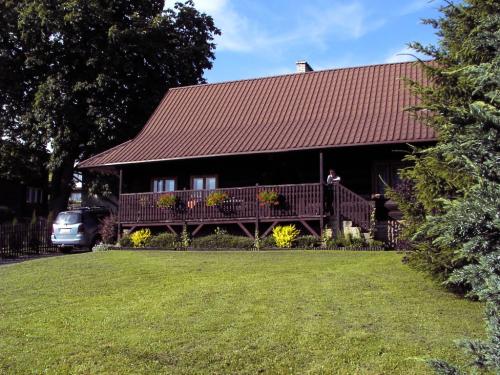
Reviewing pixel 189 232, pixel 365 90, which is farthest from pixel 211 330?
pixel 365 90

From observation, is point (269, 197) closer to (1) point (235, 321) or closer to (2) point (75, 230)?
(2) point (75, 230)

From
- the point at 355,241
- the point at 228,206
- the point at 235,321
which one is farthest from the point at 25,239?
the point at 235,321

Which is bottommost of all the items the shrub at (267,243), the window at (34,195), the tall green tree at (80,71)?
the shrub at (267,243)

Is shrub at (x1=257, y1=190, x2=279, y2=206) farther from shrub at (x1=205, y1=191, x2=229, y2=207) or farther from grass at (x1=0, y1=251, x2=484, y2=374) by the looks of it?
grass at (x1=0, y1=251, x2=484, y2=374)

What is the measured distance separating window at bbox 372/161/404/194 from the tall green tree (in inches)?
622

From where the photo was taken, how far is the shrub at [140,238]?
19750mm

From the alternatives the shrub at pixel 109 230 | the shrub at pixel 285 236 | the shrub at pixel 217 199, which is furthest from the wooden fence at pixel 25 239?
the shrub at pixel 285 236

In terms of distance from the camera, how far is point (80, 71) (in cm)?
3142

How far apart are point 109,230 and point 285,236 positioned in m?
7.54

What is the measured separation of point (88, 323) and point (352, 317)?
3728 millimetres

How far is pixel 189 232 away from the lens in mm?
20250

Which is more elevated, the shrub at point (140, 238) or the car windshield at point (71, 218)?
the car windshield at point (71, 218)

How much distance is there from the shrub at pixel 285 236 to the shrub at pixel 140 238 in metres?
4.98

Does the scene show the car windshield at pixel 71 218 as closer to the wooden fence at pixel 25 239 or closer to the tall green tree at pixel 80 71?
the wooden fence at pixel 25 239
